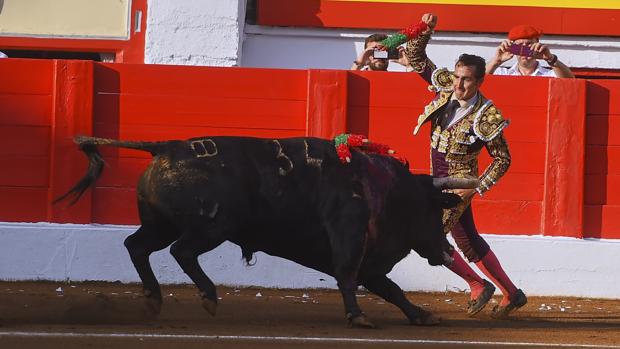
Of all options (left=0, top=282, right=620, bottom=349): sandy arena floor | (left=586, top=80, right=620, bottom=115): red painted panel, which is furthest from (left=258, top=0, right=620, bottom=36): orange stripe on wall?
(left=0, top=282, right=620, bottom=349): sandy arena floor

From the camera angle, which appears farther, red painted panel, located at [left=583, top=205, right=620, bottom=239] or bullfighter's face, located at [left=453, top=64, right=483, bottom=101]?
red painted panel, located at [left=583, top=205, right=620, bottom=239]

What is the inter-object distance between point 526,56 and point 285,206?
2.36m

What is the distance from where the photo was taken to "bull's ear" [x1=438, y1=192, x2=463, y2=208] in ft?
23.4

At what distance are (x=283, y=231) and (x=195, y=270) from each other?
0.53 metres

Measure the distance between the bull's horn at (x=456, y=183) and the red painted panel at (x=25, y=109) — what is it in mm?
3234

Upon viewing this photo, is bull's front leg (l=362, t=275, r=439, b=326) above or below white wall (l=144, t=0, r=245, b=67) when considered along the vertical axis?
below

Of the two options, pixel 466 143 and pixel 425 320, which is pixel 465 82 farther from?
pixel 425 320

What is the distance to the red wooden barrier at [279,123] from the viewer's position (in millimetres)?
9203

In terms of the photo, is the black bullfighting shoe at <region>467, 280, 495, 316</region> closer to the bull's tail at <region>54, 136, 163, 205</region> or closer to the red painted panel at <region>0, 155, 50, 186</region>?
the bull's tail at <region>54, 136, 163, 205</region>

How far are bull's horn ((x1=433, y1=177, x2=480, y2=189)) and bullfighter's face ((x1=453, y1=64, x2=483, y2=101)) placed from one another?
0.48 m

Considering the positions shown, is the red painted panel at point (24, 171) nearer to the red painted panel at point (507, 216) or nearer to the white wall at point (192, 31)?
the white wall at point (192, 31)

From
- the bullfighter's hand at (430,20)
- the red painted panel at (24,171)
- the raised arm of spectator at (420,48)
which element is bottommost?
the red painted panel at (24,171)

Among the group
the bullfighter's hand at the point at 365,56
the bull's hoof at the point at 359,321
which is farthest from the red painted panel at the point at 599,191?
the bull's hoof at the point at 359,321

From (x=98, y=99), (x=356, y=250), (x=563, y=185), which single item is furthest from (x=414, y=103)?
(x=356, y=250)
